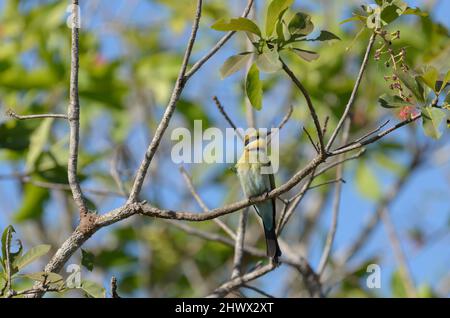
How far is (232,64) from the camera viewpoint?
263 centimetres

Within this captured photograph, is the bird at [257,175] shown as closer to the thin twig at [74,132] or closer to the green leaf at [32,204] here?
the thin twig at [74,132]

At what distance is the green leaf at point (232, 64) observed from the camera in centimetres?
262

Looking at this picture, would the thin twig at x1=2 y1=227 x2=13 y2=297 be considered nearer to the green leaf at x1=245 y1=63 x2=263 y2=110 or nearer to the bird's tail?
the green leaf at x1=245 y1=63 x2=263 y2=110

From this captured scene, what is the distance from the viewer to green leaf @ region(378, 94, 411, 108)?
2.42m

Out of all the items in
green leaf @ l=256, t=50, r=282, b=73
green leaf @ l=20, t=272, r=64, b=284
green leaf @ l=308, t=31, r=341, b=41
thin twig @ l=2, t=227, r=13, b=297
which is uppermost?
green leaf @ l=308, t=31, r=341, b=41

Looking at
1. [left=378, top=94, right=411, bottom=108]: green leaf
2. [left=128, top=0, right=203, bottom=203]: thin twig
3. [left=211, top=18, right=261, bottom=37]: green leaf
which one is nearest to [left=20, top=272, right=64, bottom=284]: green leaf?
[left=128, top=0, right=203, bottom=203]: thin twig

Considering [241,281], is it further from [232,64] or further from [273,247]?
[232,64]

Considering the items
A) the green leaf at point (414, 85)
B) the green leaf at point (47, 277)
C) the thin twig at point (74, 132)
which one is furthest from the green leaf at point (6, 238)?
the green leaf at point (414, 85)

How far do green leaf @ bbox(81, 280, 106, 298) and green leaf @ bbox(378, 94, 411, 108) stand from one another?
1.12m

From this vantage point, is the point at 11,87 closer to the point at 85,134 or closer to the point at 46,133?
the point at 46,133

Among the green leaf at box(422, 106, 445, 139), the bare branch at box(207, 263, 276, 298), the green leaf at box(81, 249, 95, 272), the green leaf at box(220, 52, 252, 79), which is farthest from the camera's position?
the bare branch at box(207, 263, 276, 298)

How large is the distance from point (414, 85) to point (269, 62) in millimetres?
455
